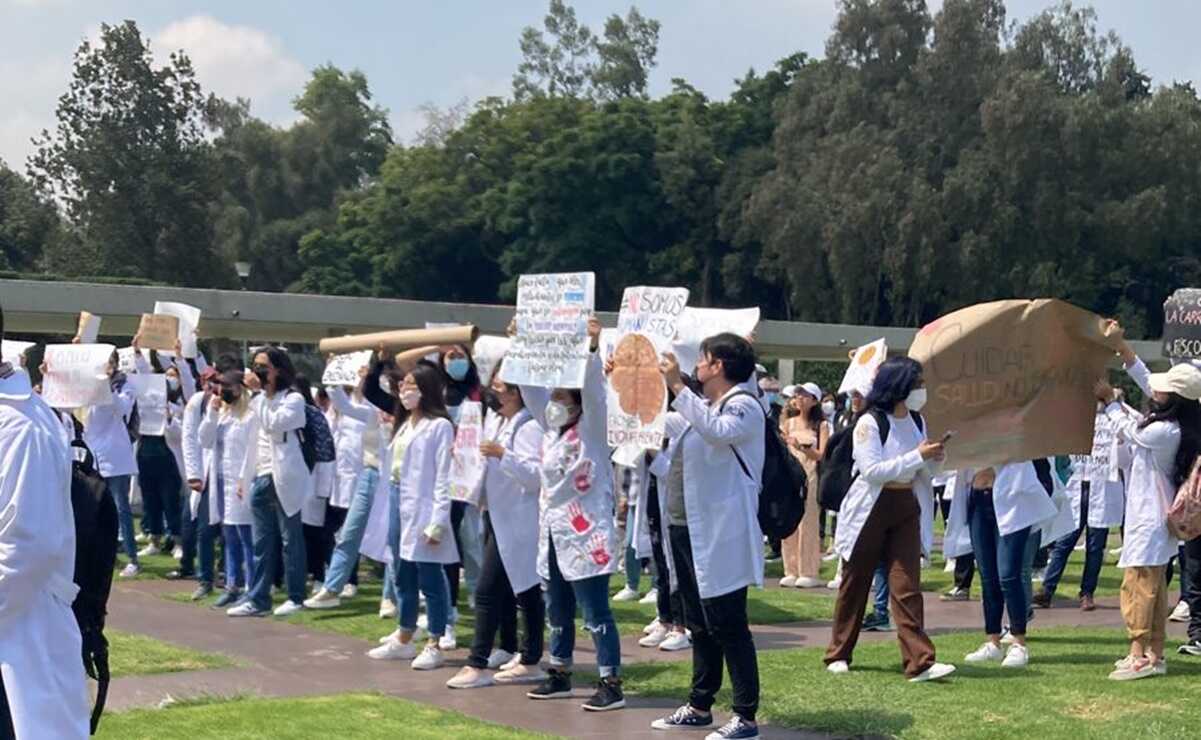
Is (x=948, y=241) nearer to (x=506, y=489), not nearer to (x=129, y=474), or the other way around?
(x=129, y=474)

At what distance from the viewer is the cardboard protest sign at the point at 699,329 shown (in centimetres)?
915

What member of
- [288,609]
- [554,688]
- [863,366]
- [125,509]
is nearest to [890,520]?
[554,688]

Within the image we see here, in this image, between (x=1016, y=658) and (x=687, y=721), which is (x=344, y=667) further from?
(x=1016, y=658)

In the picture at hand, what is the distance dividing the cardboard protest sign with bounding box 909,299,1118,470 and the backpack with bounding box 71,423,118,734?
5.49 m

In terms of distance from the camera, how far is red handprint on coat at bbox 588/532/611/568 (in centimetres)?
830

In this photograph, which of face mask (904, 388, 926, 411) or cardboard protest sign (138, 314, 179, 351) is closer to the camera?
face mask (904, 388, 926, 411)

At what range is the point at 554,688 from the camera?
28.6 ft

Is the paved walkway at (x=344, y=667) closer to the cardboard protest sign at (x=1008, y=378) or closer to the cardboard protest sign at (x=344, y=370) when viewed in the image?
the cardboard protest sign at (x=1008, y=378)

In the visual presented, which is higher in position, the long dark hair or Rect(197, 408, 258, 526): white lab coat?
the long dark hair

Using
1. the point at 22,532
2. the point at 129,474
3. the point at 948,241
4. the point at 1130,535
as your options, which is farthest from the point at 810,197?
the point at 22,532

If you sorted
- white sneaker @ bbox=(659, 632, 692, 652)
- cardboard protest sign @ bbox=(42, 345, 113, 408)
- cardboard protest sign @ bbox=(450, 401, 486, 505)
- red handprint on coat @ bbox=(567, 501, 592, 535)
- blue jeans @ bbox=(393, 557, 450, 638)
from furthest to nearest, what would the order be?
cardboard protest sign @ bbox=(42, 345, 113, 408), white sneaker @ bbox=(659, 632, 692, 652), blue jeans @ bbox=(393, 557, 450, 638), cardboard protest sign @ bbox=(450, 401, 486, 505), red handprint on coat @ bbox=(567, 501, 592, 535)

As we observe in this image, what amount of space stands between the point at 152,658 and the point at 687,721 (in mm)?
4019

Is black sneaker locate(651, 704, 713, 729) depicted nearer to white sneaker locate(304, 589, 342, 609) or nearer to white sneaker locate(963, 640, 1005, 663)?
white sneaker locate(963, 640, 1005, 663)

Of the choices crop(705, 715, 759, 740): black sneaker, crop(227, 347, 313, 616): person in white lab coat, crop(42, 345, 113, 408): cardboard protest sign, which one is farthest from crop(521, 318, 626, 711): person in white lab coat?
crop(42, 345, 113, 408): cardboard protest sign
